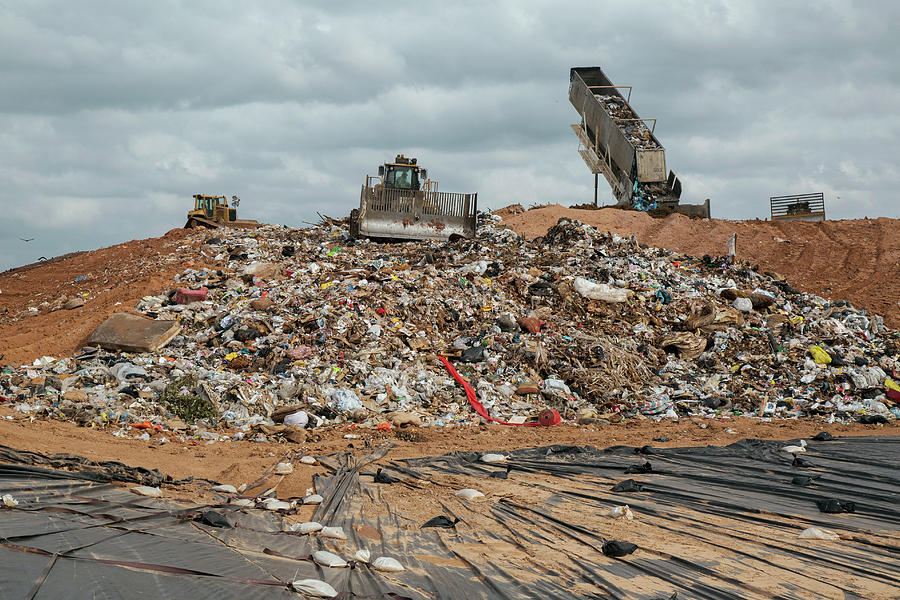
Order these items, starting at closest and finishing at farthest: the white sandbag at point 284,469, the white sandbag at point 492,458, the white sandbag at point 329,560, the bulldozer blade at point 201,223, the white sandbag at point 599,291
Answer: the white sandbag at point 329,560
the white sandbag at point 284,469
the white sandbag at point 492,458
the white sandbag at point 599,291
the bulldozer blade at point 201,223

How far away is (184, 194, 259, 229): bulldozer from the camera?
21.0 m

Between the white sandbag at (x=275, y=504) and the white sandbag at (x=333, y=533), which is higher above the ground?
the white sandbag at (x=333, y=533)

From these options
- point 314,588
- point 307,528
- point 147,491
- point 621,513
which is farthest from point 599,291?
point 314,588

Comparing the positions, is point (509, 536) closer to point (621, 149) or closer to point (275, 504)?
point (275, 504)

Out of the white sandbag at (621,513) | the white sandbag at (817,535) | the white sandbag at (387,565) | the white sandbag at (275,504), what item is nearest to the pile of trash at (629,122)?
the white sandbag at (621,513)

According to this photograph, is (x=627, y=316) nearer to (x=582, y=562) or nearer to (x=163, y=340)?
(x=163, y=340)

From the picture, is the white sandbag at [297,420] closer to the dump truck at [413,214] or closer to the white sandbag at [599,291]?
the white sandbag at [599,291]

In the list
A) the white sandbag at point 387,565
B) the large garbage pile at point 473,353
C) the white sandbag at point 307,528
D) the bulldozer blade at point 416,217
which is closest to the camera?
the white sandbag at point 387,565

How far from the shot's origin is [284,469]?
6074 mm

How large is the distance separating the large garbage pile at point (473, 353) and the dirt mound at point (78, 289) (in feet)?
2.36

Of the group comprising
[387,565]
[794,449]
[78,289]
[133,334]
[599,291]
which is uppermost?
[599,291]

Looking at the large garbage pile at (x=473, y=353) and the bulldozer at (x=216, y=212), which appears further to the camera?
the bulldozer at (x=216, y=212)

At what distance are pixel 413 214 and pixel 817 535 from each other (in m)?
12.7

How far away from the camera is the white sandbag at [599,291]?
11.3m
